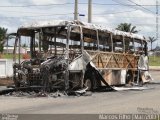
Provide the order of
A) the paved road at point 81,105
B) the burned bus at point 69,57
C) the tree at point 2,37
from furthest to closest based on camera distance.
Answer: the tree at point 2,37 < the burned bus at point 69,57 < the paved road at point 81,105

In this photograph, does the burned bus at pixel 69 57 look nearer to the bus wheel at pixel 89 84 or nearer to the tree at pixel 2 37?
the bus wheel at pixel 89 84

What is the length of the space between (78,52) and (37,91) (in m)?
2.39

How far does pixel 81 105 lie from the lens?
50.2 feet

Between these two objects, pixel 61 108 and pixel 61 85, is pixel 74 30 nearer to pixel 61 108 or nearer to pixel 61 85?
pixel 61 85

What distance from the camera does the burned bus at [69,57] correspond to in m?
19.0

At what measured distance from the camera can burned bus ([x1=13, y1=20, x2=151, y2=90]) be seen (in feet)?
62.2

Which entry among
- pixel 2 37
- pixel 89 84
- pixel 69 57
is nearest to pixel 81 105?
pixel 69 57

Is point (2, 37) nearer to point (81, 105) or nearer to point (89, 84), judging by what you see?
point (89, 84)

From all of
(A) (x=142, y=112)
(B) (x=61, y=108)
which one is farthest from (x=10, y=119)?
(A) (x=142, y=112)

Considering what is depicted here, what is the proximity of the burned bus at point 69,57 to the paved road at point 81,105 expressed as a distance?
4.52 ft

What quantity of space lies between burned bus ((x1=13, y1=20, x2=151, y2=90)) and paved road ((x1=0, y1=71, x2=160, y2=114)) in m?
1.38

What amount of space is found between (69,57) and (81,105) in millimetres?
4264

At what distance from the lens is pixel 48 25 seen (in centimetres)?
1975

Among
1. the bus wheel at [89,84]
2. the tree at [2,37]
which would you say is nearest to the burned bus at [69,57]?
the bus wheel at [89,84]
